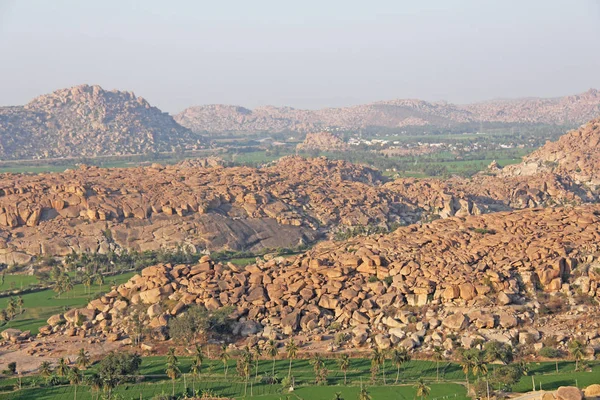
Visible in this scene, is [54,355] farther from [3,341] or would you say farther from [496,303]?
[496,303]

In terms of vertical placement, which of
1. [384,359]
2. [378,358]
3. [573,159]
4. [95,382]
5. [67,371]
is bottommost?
[67,371]

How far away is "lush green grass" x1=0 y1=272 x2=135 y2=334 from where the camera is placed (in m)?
68.4

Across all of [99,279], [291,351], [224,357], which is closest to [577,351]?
[291,351]

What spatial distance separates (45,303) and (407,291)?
117 feet

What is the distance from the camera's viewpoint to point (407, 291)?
63.8 metres

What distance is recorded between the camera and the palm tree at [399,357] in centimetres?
5169

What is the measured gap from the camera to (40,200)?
103 metres

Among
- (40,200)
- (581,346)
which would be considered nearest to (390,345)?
(581,346)

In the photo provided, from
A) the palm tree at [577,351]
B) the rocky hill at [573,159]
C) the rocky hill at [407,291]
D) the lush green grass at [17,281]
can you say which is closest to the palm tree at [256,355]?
the rocky hill at [407,291]

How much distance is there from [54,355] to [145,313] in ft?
27.7

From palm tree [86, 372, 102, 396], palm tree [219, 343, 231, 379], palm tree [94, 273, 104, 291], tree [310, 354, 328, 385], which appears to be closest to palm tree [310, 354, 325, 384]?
tree [310, 354, 328, 385]

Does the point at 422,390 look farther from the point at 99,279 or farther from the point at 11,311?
the point at 99,279

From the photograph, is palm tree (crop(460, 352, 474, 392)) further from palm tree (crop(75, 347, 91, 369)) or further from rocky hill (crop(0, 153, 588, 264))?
rocky hill (crop(0, 153, 588, 264))

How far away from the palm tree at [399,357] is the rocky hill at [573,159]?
100 m
